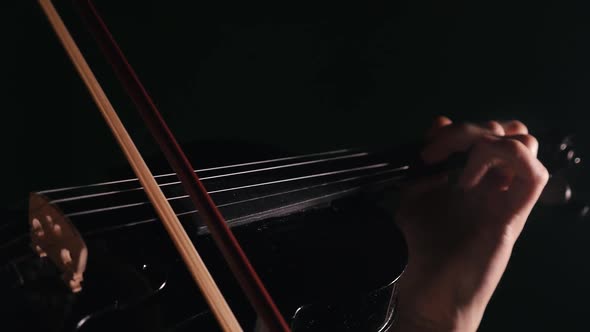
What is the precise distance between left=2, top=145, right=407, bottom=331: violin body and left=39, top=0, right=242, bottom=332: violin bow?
0.03 meters

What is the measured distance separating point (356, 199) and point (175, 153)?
317mm

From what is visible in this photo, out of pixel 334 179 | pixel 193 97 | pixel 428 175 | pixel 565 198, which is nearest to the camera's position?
pixel 334 179

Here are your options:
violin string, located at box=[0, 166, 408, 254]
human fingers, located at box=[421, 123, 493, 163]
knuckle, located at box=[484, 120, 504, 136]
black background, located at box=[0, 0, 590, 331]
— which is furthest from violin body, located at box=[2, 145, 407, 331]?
black background, located at box=[0, 0, 590, 331]

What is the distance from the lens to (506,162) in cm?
80

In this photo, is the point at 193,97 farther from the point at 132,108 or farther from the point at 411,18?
the point at 411,18

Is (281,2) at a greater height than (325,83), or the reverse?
(281,2)

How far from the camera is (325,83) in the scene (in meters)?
1.17

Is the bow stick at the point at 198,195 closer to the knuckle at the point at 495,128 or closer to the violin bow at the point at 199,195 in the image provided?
the violin bow at the point at 199,195

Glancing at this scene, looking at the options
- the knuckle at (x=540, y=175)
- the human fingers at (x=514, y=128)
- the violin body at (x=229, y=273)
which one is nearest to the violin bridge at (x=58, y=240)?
the violin body at (x=229, y=273)

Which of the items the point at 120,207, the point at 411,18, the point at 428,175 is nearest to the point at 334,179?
the point at 428,175

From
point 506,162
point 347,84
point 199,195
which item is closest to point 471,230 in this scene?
point 506,162

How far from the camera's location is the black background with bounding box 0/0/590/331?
0.98 meters

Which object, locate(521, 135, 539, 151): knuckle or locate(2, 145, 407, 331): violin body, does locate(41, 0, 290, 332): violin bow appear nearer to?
locate(2, 145, 407, 331): violin body

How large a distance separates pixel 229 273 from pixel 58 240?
17cm
